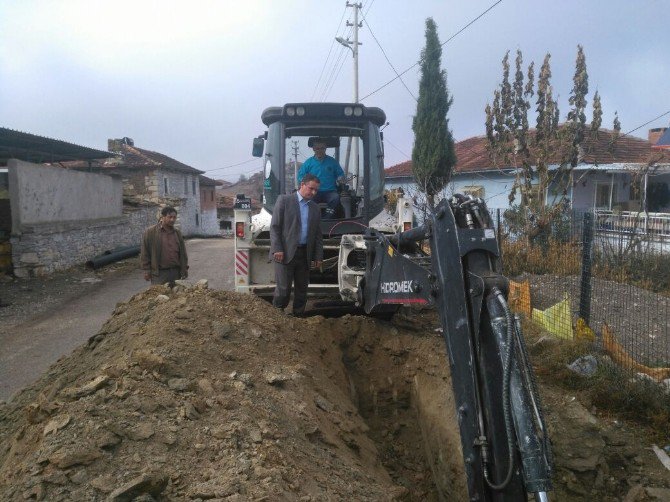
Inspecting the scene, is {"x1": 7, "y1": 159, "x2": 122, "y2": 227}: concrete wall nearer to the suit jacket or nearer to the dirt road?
the dirt road

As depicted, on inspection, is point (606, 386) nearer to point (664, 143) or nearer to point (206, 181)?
point (664, 143)

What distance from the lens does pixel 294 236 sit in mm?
5645

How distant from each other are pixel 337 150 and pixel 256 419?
477cm

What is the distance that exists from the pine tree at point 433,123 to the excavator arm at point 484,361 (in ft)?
53.6

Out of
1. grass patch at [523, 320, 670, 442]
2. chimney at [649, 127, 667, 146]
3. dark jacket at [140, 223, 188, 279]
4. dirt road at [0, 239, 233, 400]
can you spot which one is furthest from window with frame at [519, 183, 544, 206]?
chimney at [649, 127, 667, 146]

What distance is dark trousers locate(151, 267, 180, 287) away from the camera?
6.92m

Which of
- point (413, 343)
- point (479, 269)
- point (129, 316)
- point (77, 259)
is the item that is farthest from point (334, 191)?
point (77, 259)

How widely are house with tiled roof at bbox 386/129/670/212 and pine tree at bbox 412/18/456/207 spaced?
2.02 ft

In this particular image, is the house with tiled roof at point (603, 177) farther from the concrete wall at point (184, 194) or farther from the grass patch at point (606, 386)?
the concrete wall at point (184, 194)

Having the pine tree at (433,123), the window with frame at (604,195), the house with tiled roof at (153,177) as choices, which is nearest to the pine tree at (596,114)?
the window with frame at (604,195)

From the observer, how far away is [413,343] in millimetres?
5344

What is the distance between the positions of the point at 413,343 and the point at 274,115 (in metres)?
3.32

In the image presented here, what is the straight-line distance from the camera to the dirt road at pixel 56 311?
6656 mm

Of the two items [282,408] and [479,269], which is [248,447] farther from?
[479,269]
